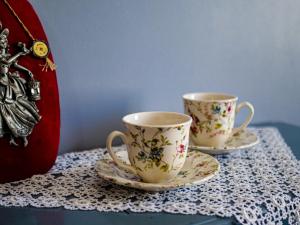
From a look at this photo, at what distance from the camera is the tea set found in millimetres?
572

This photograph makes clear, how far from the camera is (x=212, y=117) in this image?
0.73 meters

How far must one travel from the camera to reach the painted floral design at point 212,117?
725mm

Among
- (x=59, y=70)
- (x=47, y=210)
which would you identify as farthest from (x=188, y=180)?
(x=59, y=70)

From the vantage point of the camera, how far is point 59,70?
76cm

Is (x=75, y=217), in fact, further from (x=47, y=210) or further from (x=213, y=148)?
(x=213, y=148)

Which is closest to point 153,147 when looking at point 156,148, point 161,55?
point 156,148

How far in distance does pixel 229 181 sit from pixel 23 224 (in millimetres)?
320

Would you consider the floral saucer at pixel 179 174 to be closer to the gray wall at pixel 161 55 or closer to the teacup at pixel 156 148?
the teacup at pixel 156 148

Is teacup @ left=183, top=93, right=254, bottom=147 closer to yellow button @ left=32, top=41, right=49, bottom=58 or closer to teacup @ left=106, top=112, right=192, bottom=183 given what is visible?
teacup @ left=106, top=112, right=192, bottom=183

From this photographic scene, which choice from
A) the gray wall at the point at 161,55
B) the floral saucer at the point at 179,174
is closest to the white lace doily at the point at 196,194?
the floral saucer at the point at 179,174

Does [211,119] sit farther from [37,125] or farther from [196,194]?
[37,125]

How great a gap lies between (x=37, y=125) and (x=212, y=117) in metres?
0.31

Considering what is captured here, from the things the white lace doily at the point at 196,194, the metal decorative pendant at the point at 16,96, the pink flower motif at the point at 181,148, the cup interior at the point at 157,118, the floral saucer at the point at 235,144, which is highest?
the metal decorative pendant at the point at 16,96

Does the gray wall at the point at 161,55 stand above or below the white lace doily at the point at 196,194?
above
